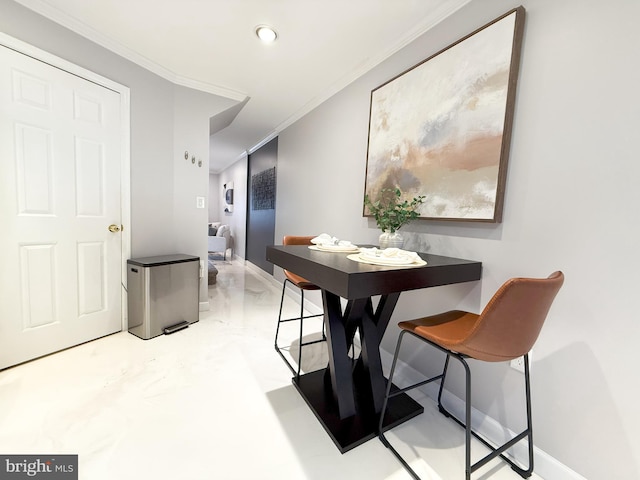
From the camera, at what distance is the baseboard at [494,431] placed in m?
1.11

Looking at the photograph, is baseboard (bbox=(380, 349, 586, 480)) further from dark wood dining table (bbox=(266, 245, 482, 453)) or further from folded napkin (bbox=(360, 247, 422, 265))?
folded napkin (bbox=(360, 247, 422, 265))

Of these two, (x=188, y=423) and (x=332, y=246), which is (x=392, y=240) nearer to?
(x=332, y=246)

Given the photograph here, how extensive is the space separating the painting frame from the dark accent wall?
2.61m

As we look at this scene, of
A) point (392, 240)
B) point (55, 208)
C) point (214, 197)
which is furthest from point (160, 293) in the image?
point (214, 197)

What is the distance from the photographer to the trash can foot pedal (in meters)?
2.36

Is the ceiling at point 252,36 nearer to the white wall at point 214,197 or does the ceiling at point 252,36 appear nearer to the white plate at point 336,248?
the white plate at point 336,248

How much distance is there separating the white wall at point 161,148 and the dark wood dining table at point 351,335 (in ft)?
5.53

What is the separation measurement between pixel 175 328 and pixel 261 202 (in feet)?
9.17

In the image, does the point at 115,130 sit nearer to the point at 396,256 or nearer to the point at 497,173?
the point at 396,256

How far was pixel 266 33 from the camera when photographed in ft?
6.21

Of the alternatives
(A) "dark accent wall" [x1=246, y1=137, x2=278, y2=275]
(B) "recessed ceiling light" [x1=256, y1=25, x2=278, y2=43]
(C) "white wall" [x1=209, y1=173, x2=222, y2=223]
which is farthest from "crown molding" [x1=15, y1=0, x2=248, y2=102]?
(C) "white wall" [x1=209, y1=173, x2=222, y2=223]

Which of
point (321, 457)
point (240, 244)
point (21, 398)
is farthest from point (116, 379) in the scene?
point (240, 244)

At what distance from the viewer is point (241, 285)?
13.7 feet

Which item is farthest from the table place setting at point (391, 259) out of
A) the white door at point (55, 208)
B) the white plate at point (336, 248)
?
the white door at point (55, 208)
